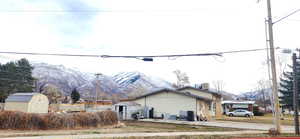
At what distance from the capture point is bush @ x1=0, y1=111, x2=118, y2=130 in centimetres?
1688

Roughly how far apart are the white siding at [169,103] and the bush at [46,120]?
671 inches

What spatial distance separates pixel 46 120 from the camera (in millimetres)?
17688

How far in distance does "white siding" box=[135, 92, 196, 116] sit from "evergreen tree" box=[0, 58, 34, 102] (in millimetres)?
34027

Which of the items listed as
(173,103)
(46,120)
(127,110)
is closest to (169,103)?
(173,103)

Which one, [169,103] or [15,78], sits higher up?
[15,78]

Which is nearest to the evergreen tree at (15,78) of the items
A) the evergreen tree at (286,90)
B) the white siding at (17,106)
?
the white siding at (17,106)

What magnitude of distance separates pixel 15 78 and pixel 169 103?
39962 mm

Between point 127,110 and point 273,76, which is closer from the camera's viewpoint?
point 273,76

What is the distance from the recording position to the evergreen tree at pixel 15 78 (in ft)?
182

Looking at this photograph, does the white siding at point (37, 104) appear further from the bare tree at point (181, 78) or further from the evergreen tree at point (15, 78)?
the bare tree at point (181, 78)

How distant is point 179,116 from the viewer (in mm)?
35125

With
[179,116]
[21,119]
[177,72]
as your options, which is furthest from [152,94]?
[177,72]

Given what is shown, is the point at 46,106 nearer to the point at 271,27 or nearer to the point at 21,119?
the point at 21,119

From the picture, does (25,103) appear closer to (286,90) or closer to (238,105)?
(238,105)
